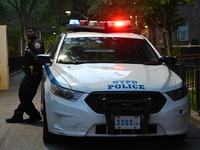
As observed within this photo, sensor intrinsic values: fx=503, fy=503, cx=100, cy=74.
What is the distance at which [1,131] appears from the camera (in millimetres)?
8086

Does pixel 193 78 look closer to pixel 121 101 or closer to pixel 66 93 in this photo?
pixel 121 101

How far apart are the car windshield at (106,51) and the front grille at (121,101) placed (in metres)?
1.33

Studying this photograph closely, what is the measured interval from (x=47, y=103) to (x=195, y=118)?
3.41 m

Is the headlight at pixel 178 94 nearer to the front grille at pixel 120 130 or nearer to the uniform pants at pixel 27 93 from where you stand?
the front grille at pixel 120 130

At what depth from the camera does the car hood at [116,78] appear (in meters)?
6.24

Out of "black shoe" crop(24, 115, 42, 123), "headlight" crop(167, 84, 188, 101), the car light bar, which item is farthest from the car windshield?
"black shoe" crop(24, 115, 42, 123)

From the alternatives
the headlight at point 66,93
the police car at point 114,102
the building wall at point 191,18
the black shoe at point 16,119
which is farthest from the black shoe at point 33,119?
the building wall at point 191,18

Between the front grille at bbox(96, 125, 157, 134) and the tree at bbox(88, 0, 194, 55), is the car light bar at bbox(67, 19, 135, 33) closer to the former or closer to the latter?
the front grille at bbox(96, 125, 157, 134)

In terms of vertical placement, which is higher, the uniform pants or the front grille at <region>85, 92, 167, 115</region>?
the front grille at <region>85, 92, 167, 115</region>

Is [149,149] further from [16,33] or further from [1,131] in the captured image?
[16,33]

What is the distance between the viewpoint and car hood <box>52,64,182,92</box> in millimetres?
6238

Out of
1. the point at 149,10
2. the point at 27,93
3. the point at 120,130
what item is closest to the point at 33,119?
the point at 27,93

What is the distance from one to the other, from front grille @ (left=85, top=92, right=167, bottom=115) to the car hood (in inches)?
2.5

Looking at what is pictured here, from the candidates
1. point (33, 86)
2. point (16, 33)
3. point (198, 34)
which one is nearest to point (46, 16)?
point (16, 33)
